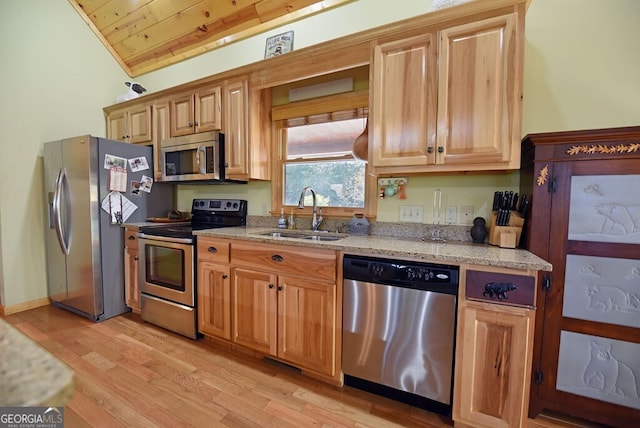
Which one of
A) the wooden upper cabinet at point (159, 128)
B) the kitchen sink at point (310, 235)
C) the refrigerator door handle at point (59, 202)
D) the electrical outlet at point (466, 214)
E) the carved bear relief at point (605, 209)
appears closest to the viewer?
the carved bear relief at point (605, 209)

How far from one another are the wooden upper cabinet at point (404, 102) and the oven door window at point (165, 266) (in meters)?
1.82

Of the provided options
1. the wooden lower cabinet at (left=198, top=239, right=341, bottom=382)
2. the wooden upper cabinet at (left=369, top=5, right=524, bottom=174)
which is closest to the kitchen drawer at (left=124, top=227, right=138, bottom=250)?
the wooden lower cabinet at (left=198, top=239, right=341, bottom=382)

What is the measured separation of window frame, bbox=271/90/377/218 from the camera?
222 centimetres

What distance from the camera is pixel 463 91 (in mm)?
1603

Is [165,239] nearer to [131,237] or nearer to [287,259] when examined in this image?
[131,237]

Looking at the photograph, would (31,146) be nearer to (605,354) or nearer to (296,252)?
(296,252)

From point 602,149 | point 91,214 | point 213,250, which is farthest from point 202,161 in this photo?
point 602,149

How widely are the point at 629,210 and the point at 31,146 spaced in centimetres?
485

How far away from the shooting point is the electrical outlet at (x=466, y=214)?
1915mm

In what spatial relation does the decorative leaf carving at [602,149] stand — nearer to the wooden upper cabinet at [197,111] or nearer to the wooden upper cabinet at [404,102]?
the wooden upper cabinet at [404,102]

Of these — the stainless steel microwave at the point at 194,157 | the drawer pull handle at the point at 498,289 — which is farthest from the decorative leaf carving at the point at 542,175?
the stainless steel microwave at the point at 194,157

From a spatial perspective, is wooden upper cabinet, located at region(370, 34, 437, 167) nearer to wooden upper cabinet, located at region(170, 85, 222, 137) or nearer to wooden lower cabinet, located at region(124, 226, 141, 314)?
wooden upper cabinet, located at region(170, 85, 222, 137)

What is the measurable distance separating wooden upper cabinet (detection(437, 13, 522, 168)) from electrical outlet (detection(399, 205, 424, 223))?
48 centimetres

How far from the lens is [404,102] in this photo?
175 centimetres
